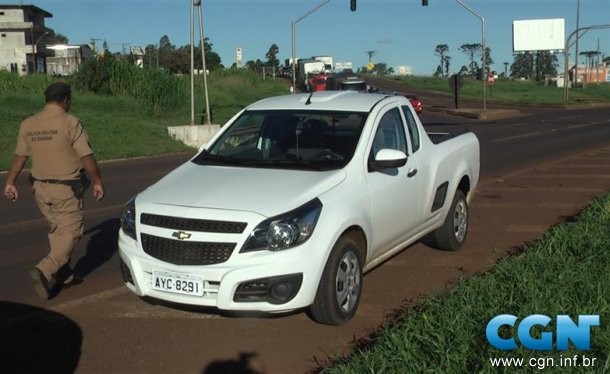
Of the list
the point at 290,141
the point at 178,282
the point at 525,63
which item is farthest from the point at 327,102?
the point at 525,63

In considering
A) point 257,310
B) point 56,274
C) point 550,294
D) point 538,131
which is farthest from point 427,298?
point 538,131

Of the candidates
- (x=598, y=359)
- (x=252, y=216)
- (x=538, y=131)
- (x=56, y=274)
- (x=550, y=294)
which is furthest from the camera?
(x=538, y=131)

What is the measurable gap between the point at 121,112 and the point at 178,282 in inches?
1033

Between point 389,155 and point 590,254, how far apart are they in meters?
2.05

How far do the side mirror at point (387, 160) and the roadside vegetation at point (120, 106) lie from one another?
15.0 metres

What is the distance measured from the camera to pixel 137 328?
16.6 ft

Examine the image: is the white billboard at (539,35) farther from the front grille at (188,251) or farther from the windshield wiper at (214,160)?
the front grille at (188,251)

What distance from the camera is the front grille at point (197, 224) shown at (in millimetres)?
4539

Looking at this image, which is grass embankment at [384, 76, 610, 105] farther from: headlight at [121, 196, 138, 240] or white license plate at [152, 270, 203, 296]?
white license plate at [152, 270, 203, 296]

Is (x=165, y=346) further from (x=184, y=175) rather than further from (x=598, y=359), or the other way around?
(x=598, y=359)

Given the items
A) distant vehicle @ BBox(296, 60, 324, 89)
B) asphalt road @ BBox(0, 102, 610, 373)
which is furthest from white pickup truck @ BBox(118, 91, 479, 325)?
distant vehicle @ BBox(296, 60, 324, 89)

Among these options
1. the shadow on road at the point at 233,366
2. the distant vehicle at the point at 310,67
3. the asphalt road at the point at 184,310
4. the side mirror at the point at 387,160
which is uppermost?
the distant vehicle at the point at 310,67

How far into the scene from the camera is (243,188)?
492 cm

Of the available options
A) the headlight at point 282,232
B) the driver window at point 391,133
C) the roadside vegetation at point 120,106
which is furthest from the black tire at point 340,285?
the roadside vegetation at point 120,106
